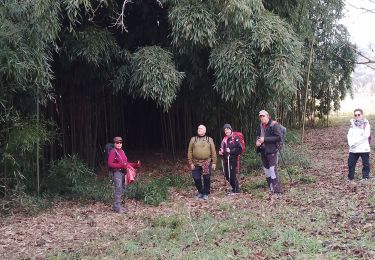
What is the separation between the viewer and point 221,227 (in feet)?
15.6

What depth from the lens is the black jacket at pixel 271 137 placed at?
5883mm

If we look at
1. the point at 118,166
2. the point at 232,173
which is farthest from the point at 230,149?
the point at 118,166

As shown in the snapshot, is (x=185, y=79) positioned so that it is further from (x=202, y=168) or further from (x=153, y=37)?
(x=202, y=168)

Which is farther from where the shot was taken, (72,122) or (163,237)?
(72,122)

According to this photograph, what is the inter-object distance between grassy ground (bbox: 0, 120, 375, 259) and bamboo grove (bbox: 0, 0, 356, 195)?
4.23 feet

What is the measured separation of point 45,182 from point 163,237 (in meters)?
2.91

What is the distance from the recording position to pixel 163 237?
15.5 feet

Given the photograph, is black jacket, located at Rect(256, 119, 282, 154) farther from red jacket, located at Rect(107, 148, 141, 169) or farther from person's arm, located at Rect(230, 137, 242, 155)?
red jacket, located at Rect(107, 148, 141, 169)

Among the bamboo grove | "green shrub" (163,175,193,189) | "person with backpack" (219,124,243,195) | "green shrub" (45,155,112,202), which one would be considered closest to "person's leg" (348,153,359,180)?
the bamboo grove

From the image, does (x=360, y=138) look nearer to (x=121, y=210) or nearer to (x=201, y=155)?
(x=201, y=155)

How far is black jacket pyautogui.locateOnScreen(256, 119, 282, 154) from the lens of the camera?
588 cm

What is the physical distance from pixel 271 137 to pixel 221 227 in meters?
1.65

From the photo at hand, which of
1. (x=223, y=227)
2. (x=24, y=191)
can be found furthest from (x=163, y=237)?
(x=24, y=191)

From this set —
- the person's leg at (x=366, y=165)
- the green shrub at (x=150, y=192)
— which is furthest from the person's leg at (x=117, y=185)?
the person's leg at (x=366, y=165)
